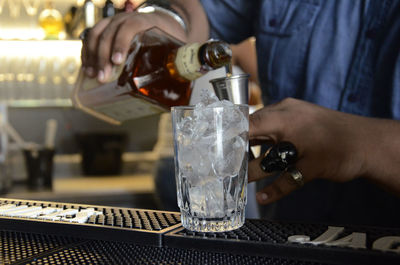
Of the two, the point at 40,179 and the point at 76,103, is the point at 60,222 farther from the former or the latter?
Result: the point at 40,179

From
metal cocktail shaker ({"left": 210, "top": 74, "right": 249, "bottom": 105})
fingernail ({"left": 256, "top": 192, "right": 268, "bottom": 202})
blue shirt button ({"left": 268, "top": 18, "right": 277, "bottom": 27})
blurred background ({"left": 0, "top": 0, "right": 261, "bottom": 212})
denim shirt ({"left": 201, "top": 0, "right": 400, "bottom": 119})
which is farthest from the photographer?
blurred background ({"left": 0, "top": 0, "right": 261, "bottom": 212})

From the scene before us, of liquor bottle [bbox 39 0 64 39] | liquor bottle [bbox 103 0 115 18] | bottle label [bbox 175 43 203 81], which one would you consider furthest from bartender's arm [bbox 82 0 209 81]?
liquor bottle [bbox 39 0 64 39]

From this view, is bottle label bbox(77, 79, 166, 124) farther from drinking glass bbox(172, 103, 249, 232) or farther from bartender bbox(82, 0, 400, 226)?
drinking glass bbox(172, 103, 249, 232)

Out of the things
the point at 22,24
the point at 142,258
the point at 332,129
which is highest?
the point at 22,24

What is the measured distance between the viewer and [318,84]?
1073mm

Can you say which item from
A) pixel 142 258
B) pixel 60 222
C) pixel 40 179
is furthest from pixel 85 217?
pixel 40 179

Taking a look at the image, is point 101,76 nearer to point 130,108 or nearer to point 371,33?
point 130,108

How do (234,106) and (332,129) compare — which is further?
(332,129)

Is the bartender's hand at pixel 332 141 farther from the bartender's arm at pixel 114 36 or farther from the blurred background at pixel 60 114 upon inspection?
the blurred background at pixel 60 114

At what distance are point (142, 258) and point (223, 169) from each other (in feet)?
0.49

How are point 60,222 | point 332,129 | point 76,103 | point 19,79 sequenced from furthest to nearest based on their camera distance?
point 19,79 < point 76,103 < point 332,129 < point 60,222

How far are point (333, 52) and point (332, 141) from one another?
1.26 feet

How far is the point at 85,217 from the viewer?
62 cm

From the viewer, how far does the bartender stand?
740 millimetres
